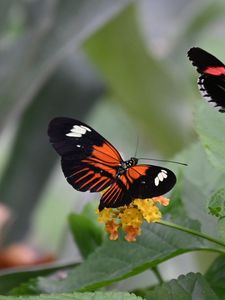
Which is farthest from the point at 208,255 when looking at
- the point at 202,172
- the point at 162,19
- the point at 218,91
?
the point at 162,19

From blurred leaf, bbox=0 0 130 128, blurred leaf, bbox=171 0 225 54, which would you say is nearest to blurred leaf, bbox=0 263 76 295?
blurred leaf, bbox=0 0 130 128

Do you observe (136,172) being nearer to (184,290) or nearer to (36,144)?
(184,290)

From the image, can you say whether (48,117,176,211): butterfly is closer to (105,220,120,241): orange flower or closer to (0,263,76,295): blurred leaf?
(105,220,120,241): orange flower

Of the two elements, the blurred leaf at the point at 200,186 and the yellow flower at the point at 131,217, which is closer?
the yellow flower at the point at 131,217

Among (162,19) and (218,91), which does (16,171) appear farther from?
(218,91)

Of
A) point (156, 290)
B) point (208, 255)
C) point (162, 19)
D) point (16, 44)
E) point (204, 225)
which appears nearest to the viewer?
point (156, 290)

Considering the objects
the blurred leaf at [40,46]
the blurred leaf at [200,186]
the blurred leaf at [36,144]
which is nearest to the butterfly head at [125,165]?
the blurred leaf at [200,186]

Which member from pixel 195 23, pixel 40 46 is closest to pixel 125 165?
pixel 40 46

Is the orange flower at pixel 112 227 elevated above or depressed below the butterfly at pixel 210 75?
below

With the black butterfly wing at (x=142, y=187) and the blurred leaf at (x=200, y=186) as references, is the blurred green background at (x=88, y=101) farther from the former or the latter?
the black butterfly wing at (x=142, y=187)
